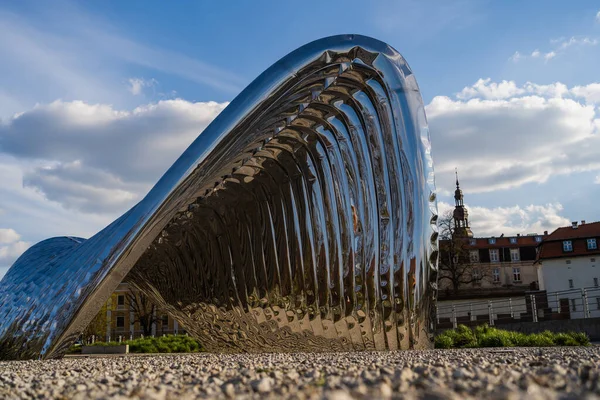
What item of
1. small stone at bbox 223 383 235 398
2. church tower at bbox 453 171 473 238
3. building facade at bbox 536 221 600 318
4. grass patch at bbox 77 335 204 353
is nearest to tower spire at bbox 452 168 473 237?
church tower at bbox 453 171 473 238

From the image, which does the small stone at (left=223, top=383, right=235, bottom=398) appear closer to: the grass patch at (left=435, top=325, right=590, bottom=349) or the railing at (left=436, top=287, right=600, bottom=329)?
the grass patch at (left=435, top=325, right=590, bottom=349)

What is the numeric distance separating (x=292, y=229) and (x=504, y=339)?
18.8 feet

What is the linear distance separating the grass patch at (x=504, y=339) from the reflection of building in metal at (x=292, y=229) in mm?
4477

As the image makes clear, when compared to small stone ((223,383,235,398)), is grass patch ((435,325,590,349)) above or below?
below

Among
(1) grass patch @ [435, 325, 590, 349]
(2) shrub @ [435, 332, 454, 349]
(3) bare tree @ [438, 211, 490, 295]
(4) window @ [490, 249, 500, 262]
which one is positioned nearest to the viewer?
(1) grass patch @ [435, 325, 590, 349]

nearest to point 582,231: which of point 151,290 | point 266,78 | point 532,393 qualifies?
point 151,290

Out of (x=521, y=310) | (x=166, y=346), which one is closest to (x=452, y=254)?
(x=521, y=310)

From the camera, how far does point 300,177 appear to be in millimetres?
9602

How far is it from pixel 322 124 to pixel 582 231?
4967cm

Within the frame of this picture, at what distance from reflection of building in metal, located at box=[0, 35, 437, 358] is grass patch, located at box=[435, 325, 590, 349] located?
14.7 ft

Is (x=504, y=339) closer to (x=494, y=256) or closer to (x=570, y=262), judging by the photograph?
(x=570, y=262)

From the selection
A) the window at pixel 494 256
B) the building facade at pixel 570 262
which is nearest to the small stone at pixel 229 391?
the building facade at pixel 570 262

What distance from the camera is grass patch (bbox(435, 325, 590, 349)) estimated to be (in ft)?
38.2

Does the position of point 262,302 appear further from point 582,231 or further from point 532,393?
point 582,231
